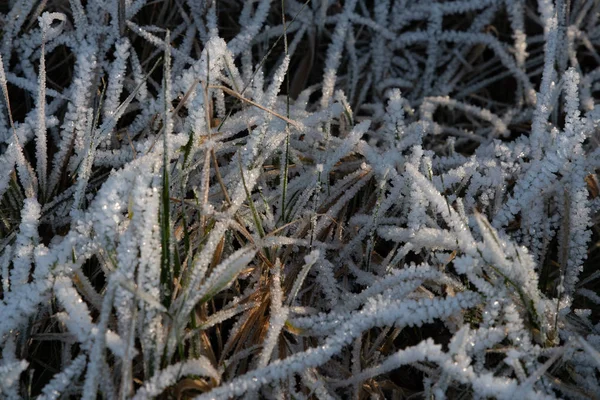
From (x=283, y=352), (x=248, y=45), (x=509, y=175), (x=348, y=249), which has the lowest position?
(x=283, y=352)

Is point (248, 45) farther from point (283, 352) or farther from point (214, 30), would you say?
point (283, 352)

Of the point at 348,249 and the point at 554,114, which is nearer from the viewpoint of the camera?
the point at 348,249

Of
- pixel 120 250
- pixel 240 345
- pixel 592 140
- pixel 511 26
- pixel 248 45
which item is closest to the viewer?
pixel 120 250

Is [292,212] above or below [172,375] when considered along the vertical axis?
above

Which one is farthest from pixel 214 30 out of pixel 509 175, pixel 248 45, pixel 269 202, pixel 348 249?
pixel 509 175

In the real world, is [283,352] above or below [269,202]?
below

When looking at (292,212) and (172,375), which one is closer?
(172,375)

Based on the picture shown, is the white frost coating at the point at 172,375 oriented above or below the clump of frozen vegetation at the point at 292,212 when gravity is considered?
below

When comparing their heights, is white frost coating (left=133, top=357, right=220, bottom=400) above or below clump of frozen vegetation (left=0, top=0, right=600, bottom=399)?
below
